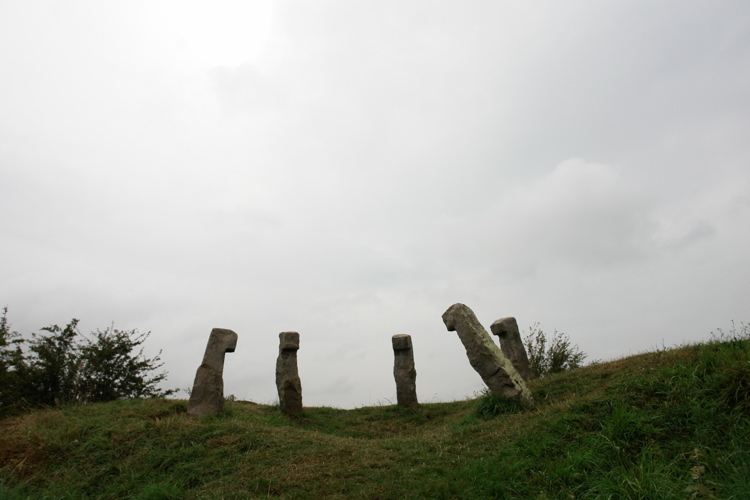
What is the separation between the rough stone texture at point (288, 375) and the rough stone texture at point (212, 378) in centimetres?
183

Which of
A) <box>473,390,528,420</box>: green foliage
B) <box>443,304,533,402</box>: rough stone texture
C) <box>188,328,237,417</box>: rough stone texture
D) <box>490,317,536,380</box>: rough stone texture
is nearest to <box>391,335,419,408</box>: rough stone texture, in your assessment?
<box>490,317,536,380</box>: rough stone texture

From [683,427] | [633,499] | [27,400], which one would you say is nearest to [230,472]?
[633,499]

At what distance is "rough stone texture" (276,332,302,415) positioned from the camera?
13656 mm

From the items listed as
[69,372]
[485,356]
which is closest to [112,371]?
[69,372]

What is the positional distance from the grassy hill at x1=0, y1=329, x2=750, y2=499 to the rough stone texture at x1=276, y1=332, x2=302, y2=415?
149 inches

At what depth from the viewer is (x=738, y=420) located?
6043mm

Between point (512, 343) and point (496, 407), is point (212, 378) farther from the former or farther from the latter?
point (512, 343)

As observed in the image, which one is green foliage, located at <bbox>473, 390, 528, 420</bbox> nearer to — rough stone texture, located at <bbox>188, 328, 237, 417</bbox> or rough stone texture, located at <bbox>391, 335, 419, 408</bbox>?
rough stone texture, located at <bbox>391, 335, 419, 408</bbox>

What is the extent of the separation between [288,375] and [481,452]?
7710 mm

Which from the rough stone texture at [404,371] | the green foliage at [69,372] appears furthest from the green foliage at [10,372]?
the rough stone texture at [404,371]

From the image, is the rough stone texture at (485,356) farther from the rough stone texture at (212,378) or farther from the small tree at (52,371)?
the small tree at (52,371)

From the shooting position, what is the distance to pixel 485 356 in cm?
1077

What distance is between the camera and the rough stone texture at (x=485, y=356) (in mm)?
10336

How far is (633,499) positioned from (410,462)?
327 centimetres
